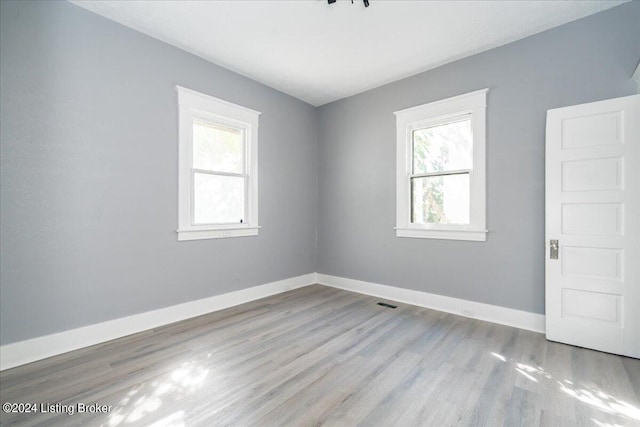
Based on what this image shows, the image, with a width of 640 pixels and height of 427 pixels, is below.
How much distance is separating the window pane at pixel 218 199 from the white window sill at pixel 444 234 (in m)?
2.25

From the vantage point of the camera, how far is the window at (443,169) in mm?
3312

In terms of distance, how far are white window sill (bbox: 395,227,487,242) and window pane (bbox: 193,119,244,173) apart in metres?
2.43

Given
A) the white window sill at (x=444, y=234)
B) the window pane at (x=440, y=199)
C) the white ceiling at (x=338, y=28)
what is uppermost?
the white ceiling at (x=338, y=28)

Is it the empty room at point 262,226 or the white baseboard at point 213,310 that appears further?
the white baseboard at point 213,310

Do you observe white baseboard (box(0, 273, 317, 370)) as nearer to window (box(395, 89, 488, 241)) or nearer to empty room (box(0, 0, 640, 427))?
empty room (box(0, 0, 640, 427))

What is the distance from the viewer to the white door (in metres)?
2.41

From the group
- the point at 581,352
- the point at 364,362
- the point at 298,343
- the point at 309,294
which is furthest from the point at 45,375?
the point at 581,352

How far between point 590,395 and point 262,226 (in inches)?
143

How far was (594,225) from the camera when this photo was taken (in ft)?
8.41

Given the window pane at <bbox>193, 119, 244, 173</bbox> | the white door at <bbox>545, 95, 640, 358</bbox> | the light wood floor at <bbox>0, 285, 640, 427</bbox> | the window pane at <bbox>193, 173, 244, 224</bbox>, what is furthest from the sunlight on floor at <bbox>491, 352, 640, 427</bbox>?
the window pane at <bbox>193, 119, 244, 173</bbox>

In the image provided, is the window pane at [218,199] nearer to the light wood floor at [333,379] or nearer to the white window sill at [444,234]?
the light wood floor at [333,379]

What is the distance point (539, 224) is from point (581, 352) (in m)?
1.20

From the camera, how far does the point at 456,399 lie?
1.87 metres

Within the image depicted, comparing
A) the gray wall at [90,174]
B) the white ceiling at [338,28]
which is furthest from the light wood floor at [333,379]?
the white ceiling at [338,28]
